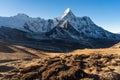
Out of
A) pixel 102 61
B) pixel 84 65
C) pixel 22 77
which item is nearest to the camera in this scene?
pixel 22 77

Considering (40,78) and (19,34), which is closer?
(40,78)

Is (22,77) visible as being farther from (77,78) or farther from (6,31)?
(6,31)

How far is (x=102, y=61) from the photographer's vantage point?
1612 inches

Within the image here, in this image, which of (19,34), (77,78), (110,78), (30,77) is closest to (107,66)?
(110,78)

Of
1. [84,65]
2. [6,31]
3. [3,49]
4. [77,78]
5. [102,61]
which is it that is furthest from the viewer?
[6,31]

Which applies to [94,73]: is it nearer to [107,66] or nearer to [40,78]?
[107,66]

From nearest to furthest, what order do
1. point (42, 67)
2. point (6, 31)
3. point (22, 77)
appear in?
point (22, 77), point (42, 67), point (6, 31)

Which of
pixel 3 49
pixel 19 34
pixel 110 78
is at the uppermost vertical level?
pixel 19 34

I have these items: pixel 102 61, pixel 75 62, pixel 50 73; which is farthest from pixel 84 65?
pixel 50 73

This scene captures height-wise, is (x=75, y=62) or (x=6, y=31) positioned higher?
(x=6, y=31)

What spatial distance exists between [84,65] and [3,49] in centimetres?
6751

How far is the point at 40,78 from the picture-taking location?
104 feet

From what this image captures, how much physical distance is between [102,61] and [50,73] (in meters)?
11.9

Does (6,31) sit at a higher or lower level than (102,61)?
higher
